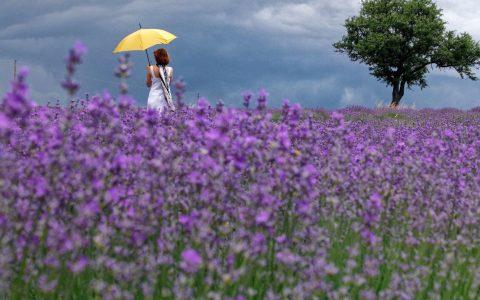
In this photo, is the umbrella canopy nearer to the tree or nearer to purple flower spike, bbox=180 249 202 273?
purple flower spike, bbox=180 249 202 273

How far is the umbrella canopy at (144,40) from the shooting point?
1130cm

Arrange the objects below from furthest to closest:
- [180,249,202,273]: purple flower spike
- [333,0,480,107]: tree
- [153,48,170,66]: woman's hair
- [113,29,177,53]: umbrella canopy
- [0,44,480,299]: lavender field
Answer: [333,0,480,107]: tree < [113,29,177,53]: umbrella canopy < [153,48,170,66]: woman's hair < [0,44,480,299]: lavender field < [180,249,202,273]: purple flower spike

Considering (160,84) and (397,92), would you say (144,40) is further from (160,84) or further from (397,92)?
(397,92)

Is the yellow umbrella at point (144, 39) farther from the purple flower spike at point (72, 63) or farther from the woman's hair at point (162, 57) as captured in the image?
the purple flower spike at point (72, 63)

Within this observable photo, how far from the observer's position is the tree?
35.0 meters

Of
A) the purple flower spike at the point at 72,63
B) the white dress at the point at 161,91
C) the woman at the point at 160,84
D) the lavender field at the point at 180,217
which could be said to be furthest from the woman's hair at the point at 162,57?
the purple flower spike at the point at 72,63

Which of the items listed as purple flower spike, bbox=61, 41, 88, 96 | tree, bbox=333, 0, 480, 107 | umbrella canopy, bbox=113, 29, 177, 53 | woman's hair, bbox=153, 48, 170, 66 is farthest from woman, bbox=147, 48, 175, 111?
tree, bbox=333, 0, 480, 107

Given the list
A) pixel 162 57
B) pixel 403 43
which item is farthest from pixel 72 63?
pixel 403 43

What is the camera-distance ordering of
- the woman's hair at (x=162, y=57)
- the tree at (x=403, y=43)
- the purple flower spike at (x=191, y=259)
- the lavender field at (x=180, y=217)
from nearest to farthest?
the purple flower spike at (x=191, y=259) < the lavender field at (x=180, y=217) < the woman's hair at (x=162, y=57) < the tree at (x=403, y=43)

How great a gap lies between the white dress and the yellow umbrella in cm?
47

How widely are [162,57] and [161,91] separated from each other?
694 millimetres

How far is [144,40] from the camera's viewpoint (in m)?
11.4

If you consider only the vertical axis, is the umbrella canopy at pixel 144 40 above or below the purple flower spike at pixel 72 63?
above

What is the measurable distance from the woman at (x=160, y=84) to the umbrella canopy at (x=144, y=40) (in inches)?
10.3
